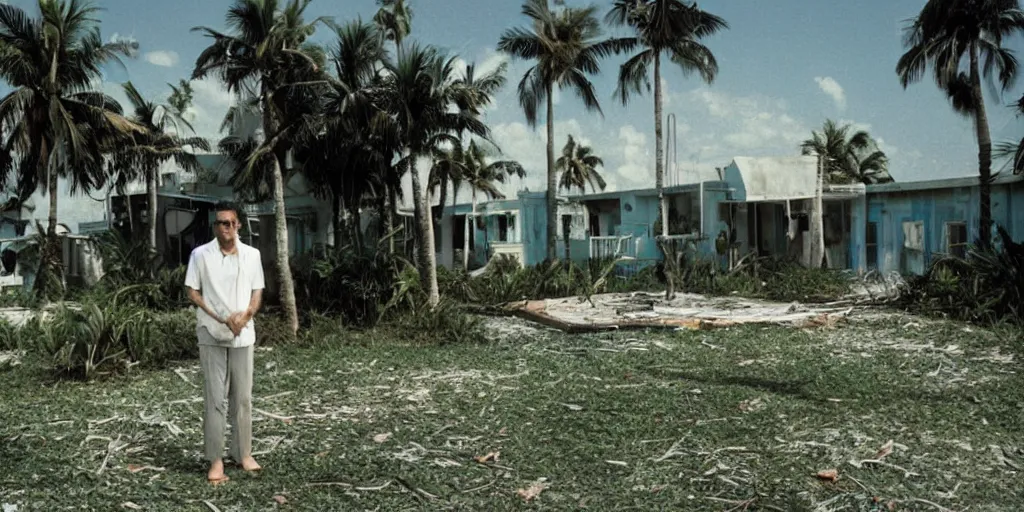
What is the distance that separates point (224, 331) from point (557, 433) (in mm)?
2668

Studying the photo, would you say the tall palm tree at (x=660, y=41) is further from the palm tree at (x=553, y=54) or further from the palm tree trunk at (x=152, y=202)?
the palm tree trunk at (x=152, y=202)

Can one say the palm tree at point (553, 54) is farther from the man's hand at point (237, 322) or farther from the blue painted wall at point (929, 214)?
the man's hand at point (237, 322)

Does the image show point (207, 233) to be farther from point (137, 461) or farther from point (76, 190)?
point (137, 461)

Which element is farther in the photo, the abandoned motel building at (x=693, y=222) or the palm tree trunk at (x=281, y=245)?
the abandoned motel building at (x=693, y=222)

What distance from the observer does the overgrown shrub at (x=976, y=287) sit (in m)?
12.9

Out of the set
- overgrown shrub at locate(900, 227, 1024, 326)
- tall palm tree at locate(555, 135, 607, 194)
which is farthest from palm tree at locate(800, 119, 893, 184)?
overgrown shrub at locate(900, 227, 1024, 326)

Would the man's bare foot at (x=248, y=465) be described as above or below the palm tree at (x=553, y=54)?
below

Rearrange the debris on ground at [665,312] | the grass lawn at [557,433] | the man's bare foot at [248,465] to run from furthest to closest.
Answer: the debris on ground at [665,312], the man's bare foot at [248,465], the grass lawn at [557,433]

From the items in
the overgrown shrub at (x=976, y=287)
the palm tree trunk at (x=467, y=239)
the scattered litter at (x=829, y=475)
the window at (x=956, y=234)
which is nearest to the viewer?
the scattered litter at (x=829, y=475)

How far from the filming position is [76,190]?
25.4m

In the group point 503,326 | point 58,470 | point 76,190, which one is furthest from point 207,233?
point 58,470

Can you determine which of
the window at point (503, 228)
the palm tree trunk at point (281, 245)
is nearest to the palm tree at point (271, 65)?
the palm tree trunk at point (281, 245)

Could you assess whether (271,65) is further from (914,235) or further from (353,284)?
(914,235)

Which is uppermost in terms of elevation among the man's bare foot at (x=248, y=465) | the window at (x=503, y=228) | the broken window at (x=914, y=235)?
the window at (x=503, y=228)
